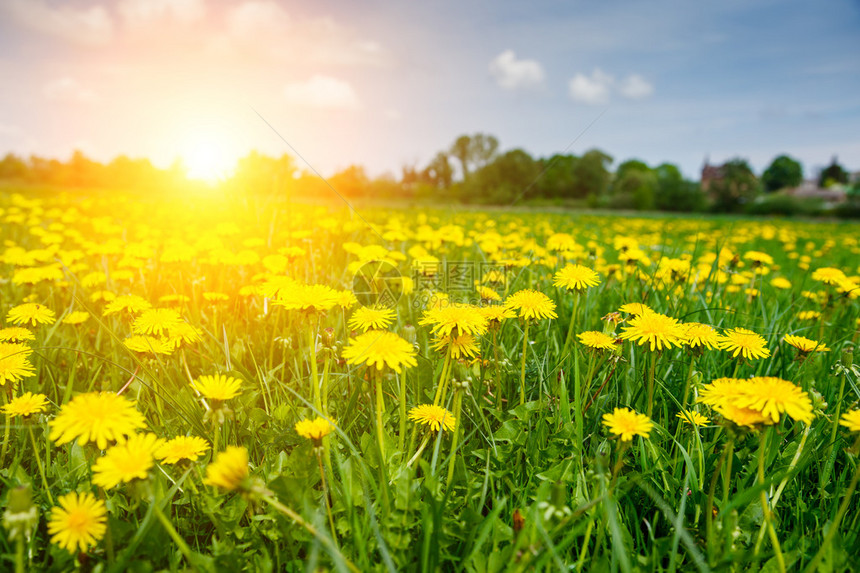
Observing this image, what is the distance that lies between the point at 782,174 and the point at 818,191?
20493mm

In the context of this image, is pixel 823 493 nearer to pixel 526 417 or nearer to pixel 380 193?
pixel 526 417

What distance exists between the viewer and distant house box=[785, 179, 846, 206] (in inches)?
2101

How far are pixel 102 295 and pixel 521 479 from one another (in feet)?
6.31

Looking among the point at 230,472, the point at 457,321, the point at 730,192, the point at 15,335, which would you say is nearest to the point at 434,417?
the point at 457,321

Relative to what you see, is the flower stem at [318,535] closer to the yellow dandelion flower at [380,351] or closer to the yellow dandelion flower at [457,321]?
the yellow dandelion flower at [380,351]

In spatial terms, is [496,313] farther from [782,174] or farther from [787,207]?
[782,174]

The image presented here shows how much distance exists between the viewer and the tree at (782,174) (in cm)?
5478

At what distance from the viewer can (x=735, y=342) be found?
3.74 feet

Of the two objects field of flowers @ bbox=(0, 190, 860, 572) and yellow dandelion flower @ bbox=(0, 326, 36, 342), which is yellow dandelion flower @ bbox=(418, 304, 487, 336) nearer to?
field of flowers @ bbox=(0, 190, 860, 572)

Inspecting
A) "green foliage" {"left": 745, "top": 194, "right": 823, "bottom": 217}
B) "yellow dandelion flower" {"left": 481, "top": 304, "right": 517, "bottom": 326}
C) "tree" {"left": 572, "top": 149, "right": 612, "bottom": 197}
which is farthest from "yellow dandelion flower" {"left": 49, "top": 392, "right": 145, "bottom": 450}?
"green foliage" {"left": 745, "top": 194, "right": 823, "bottom": 217}

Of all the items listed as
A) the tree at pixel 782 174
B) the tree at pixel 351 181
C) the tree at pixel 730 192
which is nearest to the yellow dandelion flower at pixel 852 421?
the tree at pixel 351 181

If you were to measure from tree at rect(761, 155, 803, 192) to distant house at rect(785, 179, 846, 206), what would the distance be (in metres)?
1.11

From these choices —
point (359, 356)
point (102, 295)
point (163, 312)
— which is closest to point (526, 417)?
point (359, 356)

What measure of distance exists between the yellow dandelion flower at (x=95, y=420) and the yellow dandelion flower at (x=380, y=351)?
1.32ft
